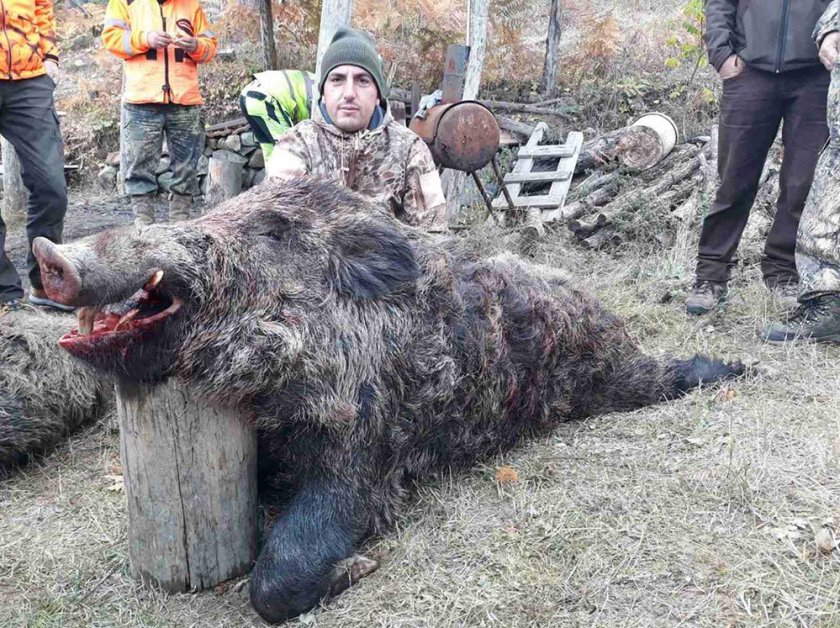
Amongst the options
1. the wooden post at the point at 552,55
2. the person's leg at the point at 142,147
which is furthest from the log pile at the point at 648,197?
the person's leg at the point at 142,147

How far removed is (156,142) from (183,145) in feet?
0.72

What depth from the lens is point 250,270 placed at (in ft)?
8.61

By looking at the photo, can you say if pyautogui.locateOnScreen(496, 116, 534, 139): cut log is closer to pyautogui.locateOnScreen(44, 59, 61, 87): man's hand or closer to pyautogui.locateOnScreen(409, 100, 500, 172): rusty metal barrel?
pyautogui.locateOnScreen(409, 100, 500, 172): rusty metal barrel

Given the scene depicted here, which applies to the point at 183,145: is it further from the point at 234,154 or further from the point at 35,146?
the point at 234,154

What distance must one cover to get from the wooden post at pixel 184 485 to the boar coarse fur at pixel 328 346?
10cm

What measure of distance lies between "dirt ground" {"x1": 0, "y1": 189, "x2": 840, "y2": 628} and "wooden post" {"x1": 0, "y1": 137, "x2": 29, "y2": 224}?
5670 millimetres

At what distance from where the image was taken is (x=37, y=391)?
3697 millimetres

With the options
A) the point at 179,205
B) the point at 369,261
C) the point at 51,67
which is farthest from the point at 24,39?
the point at 369,261

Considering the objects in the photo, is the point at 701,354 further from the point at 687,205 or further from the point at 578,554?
the point at 687,205

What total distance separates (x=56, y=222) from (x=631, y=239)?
15.4 ft

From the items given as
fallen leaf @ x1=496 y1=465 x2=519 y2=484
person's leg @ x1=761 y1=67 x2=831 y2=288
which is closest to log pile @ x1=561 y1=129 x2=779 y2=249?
person's leg @ x1=761 y1=67 x2=831 y2=288

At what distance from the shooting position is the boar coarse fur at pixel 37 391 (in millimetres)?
3565

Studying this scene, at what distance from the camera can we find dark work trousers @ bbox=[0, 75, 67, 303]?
496cm

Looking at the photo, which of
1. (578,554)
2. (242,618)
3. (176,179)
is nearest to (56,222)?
(176,179)
